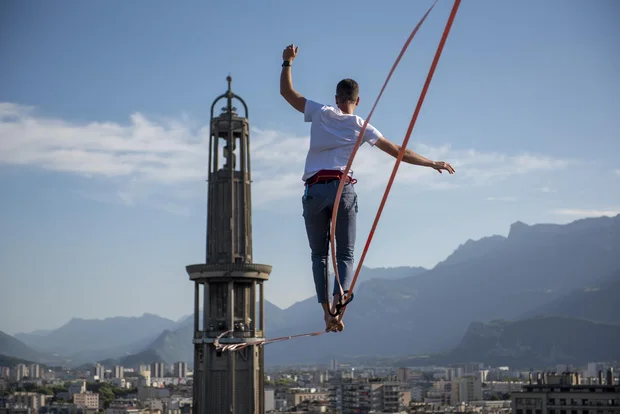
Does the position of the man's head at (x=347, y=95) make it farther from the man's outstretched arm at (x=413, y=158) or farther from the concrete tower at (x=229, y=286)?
the concrete tower at (x=229, y=286)

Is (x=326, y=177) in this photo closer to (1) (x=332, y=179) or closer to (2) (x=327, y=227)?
(1) (x=332, y=179)

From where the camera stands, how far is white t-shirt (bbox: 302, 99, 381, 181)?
8.68m

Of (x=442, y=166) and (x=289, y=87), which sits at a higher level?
(x=289, y=87)

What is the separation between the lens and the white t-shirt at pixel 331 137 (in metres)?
8.68

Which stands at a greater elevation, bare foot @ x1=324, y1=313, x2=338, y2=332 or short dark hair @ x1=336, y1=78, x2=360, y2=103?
short dark hair @ x1=336, y1=78, x2=360, y2=103

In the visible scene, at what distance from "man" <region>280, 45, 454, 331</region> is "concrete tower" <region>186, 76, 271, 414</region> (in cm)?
3704

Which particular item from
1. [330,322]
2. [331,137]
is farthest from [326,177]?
[330,322]

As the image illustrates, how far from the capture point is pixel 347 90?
8.81m

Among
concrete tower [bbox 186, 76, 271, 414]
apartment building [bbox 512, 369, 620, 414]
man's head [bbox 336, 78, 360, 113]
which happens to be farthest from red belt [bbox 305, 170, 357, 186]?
apartment building [bbox 512, 369, 620, 414]

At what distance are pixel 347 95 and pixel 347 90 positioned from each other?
0.04 m

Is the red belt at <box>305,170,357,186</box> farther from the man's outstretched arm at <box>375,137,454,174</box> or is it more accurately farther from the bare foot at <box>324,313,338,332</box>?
the bare foot at <box>324,313,338,332</box>

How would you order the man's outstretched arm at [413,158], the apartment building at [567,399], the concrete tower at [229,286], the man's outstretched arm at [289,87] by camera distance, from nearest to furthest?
the man's outstretched arm at [413,158], the man's outstretched arm at [289,87], the concrete tower at [229,286], the apartment building at [567,399]

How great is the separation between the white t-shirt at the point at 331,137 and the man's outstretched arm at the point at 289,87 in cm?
27

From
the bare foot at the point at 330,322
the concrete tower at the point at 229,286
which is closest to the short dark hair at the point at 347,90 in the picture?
the bare foot at the point at 330,322
